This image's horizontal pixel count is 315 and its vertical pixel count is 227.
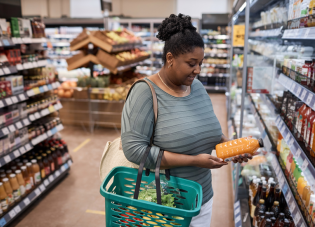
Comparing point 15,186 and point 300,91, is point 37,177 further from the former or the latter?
point 300,91

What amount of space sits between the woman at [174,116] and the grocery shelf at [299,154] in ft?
1.06

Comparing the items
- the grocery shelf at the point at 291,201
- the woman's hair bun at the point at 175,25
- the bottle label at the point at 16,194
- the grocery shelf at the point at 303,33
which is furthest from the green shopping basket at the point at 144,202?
the bottle label at the point at 16,194

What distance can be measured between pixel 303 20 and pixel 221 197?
2.34m

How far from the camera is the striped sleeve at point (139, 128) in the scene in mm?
1294

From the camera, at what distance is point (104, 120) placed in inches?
232

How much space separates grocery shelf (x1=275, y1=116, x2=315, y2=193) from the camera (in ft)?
4.64

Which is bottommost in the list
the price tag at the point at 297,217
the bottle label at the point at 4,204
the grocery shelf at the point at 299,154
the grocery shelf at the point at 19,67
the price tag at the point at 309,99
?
the bottle label at the point at 4,204

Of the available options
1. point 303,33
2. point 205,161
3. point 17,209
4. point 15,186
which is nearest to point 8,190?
point 15,186

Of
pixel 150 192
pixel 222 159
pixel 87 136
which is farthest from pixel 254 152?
pixel 87 136

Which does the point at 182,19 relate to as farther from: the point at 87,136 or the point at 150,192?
the point at 87,136

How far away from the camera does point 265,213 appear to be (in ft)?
7.09

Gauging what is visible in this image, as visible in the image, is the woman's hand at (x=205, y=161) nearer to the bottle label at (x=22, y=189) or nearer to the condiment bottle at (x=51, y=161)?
the bottle label at (x=22, y=189)

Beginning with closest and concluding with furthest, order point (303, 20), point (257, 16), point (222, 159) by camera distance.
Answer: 1. point (222, 159)
2. point (303, 20)
3. point (257, 16)

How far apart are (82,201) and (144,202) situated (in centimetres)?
243
